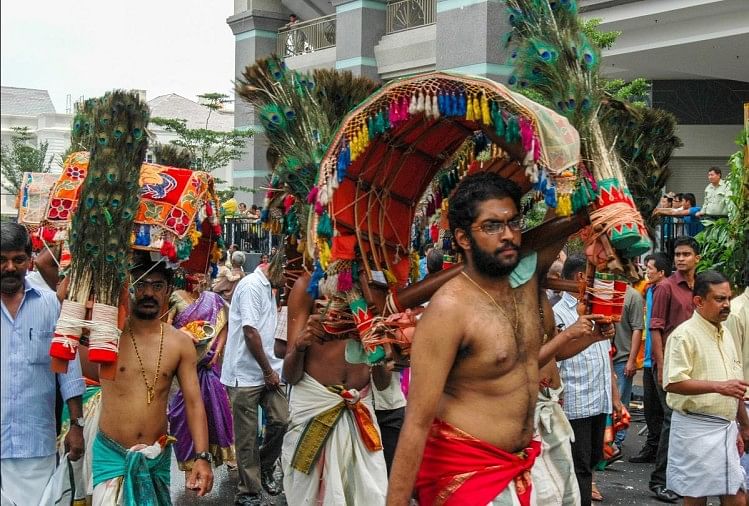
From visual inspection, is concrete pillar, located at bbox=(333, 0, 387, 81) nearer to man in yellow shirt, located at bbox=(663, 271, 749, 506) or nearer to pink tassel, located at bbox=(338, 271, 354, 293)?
man in yellow shirt, located at bbox=(663, 271, 749, 506)

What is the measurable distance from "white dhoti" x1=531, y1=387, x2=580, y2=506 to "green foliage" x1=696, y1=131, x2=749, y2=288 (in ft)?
12.7

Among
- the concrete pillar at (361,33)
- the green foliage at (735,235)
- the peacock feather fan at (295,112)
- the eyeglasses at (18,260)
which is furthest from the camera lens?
the concrete pillar at (361,33)

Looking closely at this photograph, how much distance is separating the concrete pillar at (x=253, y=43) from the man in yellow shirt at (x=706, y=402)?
1783cm

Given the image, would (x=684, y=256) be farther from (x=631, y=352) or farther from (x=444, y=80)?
(x=444, y=80)

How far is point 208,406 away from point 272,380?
62 cm

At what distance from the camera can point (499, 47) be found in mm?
16734

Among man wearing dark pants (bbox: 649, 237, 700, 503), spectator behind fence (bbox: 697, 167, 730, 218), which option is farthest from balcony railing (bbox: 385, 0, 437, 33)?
man wearing dark pants (bbox: 649, 237, 700, 503)

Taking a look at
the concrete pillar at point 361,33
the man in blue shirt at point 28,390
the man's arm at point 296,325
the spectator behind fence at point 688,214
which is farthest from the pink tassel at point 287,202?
the concrete pillar at point 361,33

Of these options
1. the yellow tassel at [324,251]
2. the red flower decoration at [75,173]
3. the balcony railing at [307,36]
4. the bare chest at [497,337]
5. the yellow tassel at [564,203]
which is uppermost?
the balcony railing at [307,36]

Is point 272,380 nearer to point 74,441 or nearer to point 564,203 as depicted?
point 74,441

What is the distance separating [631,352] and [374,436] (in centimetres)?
475

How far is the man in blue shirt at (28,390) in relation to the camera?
530 cm

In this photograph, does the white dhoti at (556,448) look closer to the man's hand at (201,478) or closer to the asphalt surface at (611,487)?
the man's hand at (201,478)

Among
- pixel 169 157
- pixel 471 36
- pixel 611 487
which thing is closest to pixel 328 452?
pixel 169 157
